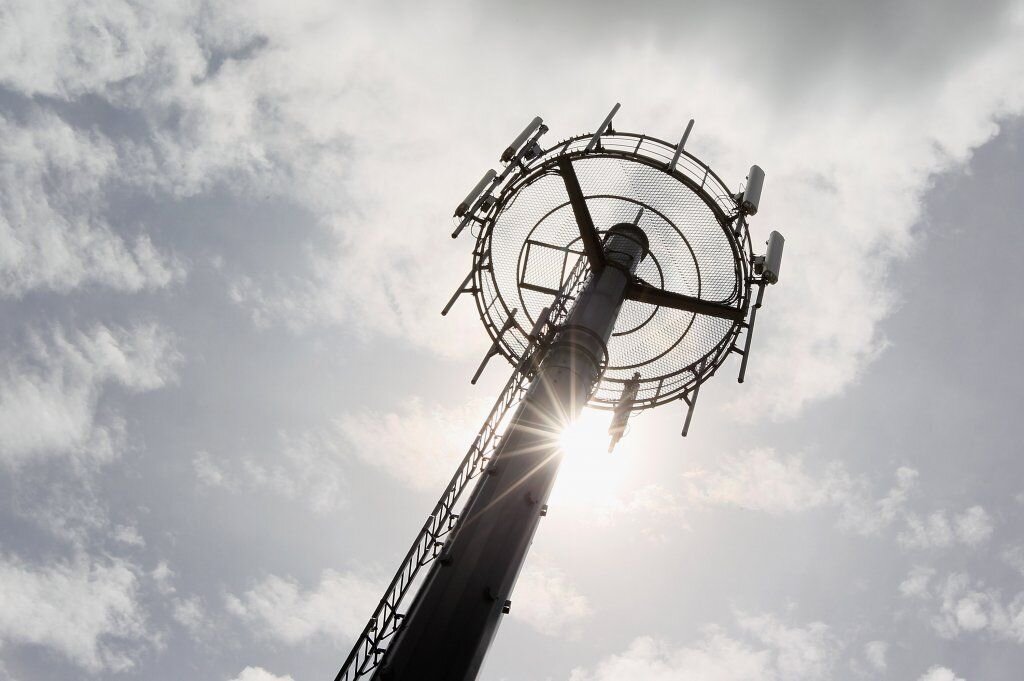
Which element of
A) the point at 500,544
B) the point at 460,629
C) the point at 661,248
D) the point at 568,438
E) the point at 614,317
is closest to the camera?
the point at 460,629

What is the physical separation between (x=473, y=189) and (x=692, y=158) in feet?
17.2

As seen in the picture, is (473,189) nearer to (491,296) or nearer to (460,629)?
(491,296)

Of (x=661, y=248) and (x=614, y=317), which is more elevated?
(x=661, y=248)

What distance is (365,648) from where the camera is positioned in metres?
8.32

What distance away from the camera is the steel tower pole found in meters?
7.84

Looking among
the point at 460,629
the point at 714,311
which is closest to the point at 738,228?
the point at 714,311

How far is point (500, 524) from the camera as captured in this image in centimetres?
938

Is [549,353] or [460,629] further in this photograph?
[549,353]

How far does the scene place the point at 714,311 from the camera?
580 inches

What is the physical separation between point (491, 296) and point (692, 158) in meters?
6.01

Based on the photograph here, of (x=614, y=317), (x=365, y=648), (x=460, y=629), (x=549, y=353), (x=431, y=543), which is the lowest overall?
(x=365, y=648)

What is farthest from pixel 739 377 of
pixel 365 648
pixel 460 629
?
pixel 365 648

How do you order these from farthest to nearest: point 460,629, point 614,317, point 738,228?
point 738,228, point 614,317, point 460,629

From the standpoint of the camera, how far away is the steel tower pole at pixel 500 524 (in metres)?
7.84
